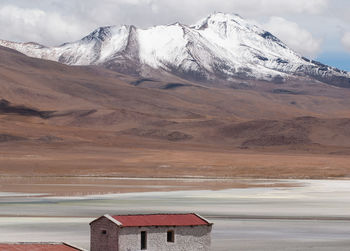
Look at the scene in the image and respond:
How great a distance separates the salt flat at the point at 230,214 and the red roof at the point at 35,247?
7.24m

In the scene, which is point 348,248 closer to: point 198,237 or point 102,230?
point 198,237

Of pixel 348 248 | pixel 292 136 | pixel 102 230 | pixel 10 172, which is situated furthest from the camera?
pixel 292 136

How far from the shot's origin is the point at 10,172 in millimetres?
91312

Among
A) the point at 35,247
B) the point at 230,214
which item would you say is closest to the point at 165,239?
the point at 35,247

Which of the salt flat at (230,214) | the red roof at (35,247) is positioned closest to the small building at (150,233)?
the red roof at (35,247)

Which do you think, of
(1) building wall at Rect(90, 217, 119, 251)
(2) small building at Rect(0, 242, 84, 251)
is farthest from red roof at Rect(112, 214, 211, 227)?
(2) small building at Rect(0, 242, 84, 251)

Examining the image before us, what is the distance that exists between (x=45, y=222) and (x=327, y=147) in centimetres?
12058

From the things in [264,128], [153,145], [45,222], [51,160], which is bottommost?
[45,222]

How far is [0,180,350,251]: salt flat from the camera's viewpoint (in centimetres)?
3662

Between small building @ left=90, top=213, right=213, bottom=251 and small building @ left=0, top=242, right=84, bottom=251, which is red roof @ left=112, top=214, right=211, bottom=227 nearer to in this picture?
small building @ left=90, top=213, right=213, bottom=251

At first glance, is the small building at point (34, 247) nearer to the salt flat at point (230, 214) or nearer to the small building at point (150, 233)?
the small building at point (150, 233)

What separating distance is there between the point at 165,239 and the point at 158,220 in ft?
2.22

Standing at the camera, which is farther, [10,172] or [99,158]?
[99,158]

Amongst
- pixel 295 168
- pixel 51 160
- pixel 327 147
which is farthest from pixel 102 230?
pixel 327 147
